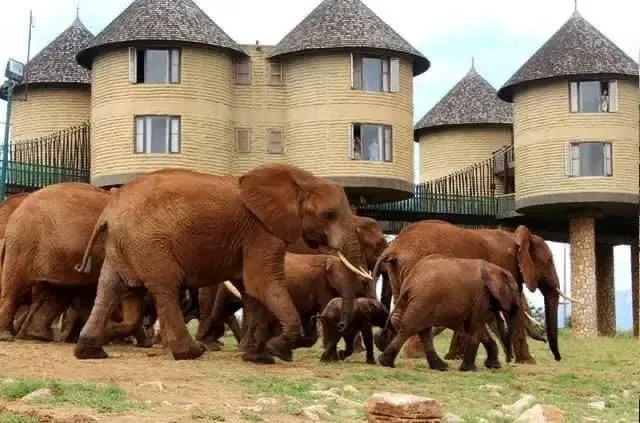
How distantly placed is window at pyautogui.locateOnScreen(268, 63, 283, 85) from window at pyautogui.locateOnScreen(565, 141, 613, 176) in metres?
11.1

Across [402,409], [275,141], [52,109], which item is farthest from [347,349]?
[52,109]

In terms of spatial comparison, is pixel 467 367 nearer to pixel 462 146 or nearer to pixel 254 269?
pixel 254 269

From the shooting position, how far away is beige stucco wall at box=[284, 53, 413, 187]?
151ft

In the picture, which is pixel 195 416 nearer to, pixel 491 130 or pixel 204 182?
pixel 204 182

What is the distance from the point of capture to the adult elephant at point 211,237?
16.9 m

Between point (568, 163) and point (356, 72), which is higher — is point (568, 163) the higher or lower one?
the lower one

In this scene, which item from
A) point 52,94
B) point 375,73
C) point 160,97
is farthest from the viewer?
point 52,94

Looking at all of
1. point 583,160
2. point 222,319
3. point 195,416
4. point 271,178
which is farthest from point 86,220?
point 583,160

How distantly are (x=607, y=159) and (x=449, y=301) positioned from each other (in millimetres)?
32118

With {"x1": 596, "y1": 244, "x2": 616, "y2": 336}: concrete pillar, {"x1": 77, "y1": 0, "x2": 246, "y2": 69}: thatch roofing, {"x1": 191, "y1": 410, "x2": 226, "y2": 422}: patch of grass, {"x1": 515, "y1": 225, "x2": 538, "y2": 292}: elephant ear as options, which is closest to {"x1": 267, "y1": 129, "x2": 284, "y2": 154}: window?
{"x1": 77, "y1": 0, "x2": 246, "y2": 69}: thatch roofing

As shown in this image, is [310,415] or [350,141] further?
[350,141]

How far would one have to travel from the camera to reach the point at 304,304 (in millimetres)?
20094

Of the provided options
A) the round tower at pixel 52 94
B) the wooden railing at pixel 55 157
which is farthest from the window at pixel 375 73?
the round tower at pixel 52 94

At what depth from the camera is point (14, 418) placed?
34.6ft
